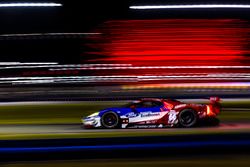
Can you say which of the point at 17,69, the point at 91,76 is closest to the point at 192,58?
the point at 91,76

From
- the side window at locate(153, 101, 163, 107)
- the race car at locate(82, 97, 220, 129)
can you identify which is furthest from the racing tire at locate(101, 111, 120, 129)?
the side window at locate(153, 101, 163, 107)

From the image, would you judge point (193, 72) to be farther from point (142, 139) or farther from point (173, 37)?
point (142, 139)

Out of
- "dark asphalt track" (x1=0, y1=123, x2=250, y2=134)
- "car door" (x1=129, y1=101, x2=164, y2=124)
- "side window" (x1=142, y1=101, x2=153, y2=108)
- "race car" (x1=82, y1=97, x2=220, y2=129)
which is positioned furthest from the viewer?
"side window" (x1=142, y1=101, x2=153, y2=108)

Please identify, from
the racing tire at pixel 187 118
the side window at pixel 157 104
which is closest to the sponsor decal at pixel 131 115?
the side window at pixel 157 104

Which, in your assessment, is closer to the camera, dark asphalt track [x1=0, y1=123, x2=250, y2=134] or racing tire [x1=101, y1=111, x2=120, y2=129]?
dark asphalt track [x1=0, y1=123, x2=250, y2=134]

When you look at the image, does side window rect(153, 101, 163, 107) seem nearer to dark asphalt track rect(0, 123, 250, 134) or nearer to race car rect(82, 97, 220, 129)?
race car rect(82, 97, 220, 129)

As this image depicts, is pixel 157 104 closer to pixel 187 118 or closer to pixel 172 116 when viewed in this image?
→ pixel 172 116

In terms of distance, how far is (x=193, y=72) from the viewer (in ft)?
97.1

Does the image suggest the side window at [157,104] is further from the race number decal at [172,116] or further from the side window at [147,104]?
the race number decal at [172,116]

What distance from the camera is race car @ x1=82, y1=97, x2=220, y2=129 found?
1259cm

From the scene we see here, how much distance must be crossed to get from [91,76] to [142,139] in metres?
23.4

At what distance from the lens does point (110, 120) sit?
12898mm

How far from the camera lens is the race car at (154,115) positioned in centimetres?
1259

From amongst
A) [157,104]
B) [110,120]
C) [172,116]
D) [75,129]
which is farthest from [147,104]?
[75,129]
